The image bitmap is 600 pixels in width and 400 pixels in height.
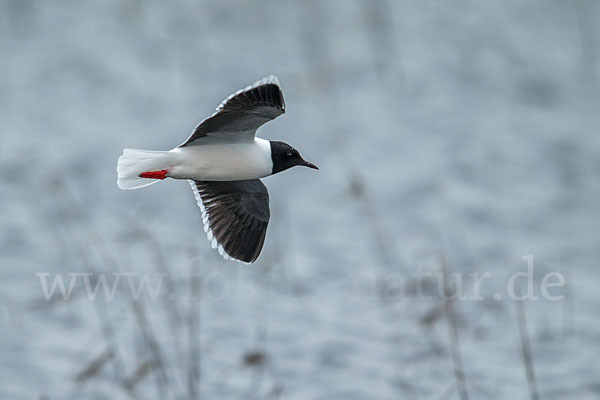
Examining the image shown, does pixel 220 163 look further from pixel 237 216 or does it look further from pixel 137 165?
pixel 237 216

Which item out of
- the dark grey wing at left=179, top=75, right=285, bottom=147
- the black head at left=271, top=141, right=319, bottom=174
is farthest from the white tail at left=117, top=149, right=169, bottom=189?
the black head at left=271, top=141, right=319, bottom=174

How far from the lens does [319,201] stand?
10.5 metres

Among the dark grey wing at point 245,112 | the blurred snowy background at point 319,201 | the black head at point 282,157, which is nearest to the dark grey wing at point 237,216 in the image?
the blurred snowy background at point 319,201

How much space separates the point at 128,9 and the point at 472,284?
6.13 meters

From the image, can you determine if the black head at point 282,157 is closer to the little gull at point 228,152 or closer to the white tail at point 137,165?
the little gull at point 228,152

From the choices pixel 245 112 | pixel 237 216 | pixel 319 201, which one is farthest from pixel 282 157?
pixel 319 201

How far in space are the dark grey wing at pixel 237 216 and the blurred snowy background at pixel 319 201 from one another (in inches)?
15.2

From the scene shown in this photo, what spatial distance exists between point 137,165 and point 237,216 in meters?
0.90

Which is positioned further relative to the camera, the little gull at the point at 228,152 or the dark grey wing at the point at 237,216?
the dark grey wing at the point at 237,216

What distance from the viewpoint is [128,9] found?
1295 cm

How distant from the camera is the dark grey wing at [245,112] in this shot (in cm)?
418

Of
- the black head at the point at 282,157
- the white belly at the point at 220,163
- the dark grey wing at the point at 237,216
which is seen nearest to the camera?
the white belly at the point at 220,163

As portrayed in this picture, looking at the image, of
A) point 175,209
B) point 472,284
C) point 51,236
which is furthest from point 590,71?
point 51,236

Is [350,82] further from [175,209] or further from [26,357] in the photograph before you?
[26,357]
